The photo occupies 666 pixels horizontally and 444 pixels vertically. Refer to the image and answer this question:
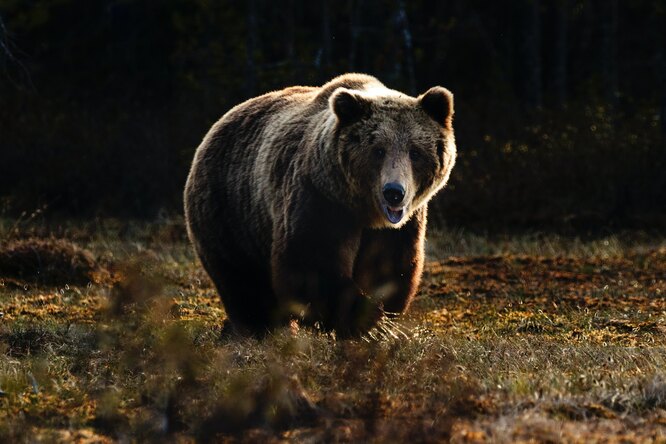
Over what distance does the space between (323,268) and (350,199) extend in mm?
419

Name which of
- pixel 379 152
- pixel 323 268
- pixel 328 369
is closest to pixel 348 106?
pixel 379 152

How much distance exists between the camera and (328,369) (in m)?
5.08

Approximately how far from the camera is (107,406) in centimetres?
451

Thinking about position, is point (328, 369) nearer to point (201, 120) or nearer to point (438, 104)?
point (438, 104)

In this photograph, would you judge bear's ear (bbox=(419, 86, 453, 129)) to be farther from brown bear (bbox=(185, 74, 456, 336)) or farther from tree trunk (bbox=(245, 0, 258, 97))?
tree trunk (bbox=(245, 0, 258, 97))

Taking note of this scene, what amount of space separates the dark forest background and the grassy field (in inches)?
131

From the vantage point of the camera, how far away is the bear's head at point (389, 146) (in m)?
5.75

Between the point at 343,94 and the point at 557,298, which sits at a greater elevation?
the point at 343,94

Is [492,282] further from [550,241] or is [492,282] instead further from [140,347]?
[140,347]

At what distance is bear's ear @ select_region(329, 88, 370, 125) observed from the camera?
5.88 metres

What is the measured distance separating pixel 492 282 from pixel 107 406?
5.41m

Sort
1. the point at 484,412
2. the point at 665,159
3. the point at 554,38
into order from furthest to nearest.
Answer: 1. the point at 554,38
2. the point at 665,159
3. the point at 484,412

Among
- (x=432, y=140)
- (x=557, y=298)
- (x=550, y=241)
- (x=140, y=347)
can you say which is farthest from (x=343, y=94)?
(x=550, y=241)

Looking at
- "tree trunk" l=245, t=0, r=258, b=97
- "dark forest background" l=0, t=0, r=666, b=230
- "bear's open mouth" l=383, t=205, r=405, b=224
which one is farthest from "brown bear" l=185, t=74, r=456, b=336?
"tree trunk" l=245, t=0, r=258, b=97
